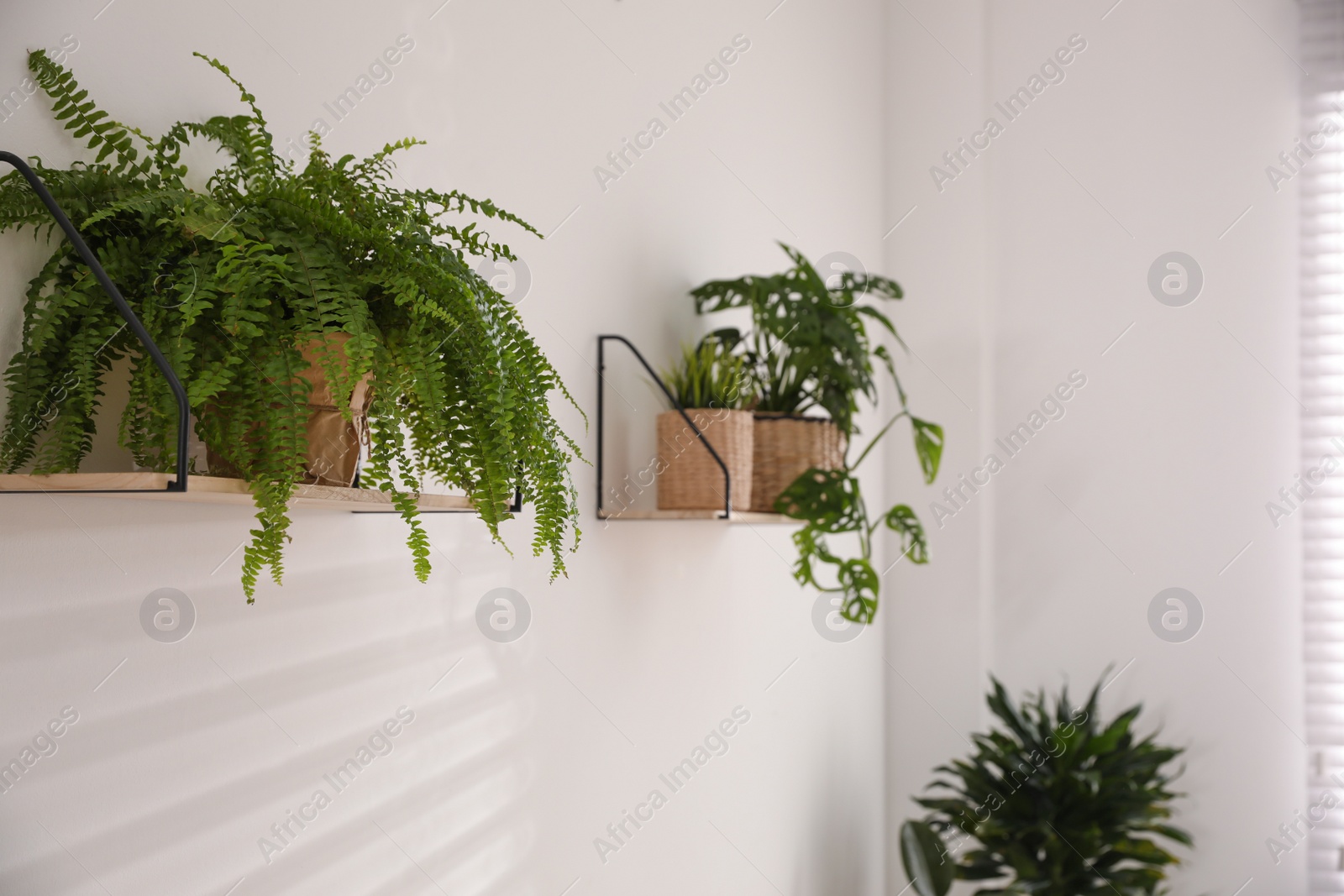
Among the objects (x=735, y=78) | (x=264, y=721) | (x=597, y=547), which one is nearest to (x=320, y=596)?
(x=264, y=721)

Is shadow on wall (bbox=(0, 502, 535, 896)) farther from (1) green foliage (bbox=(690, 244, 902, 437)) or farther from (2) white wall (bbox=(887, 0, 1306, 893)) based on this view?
(2) white wall (bbox=(887, 0, 1306, 893))

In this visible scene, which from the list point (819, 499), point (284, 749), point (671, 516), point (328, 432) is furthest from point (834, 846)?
point (328, 432)

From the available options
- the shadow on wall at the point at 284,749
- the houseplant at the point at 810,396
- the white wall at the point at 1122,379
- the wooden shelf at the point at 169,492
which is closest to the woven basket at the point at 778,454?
the houseplant at the point at 810,396

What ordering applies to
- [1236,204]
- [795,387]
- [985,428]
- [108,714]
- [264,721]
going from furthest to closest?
[985,428]
[1236,204]
[795,387]
[264,721]
[108,714]

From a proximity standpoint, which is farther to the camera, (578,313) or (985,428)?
(985,428)

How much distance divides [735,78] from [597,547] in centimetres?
100

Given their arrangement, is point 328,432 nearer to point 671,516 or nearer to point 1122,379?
point 671,516

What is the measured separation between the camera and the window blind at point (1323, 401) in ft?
7.37

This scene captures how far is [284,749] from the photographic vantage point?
91 cm

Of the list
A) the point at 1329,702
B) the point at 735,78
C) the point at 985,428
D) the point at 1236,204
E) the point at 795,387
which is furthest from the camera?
the point at 985,428

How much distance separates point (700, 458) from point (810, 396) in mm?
306

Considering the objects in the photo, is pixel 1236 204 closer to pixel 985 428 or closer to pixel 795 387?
pixel 985 428

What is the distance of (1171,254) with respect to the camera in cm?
247

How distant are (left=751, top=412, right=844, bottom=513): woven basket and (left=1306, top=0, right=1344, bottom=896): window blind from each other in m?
1.51
